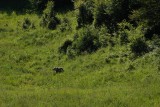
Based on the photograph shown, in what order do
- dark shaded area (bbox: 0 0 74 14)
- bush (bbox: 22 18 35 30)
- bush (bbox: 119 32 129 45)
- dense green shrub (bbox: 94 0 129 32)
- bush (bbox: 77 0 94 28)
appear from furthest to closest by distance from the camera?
dark shaded area (bbox: 0 0 74 14) → bush (bbox: 22 18 35 30) → bush (bbox: 77 0 94 28) → dense green shrub (bbox: 94 0 129 32) → bush (bbox: 119 32 129 45)

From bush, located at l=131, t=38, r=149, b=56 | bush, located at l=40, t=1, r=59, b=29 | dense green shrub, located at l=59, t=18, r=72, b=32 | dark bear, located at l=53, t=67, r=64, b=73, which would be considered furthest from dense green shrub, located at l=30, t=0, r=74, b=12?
bush, located at l=131, t=38, r=149, b=56

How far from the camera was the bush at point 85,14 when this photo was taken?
3984 cm

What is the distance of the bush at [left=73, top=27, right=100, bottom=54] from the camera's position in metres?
35.2

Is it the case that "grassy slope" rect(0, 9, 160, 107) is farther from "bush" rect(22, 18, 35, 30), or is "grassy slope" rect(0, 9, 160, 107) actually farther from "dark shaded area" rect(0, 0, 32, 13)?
"dark shaded area" rect(0, 0, 32, 13)

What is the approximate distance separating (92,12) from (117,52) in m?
7.75

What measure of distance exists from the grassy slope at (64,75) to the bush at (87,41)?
1079 millimetres

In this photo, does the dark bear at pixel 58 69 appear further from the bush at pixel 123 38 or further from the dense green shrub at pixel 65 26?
the dense green shrub at pixel 65 26

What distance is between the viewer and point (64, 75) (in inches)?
1233

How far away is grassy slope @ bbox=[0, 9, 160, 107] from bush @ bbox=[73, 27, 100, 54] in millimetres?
1079

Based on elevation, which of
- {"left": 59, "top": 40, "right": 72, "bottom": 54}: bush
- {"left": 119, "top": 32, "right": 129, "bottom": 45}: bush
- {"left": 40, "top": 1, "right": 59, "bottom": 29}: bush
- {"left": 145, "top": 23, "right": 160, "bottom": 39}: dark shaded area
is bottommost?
{"left": 59, "top": 40, "right": 72, "bottom": 54}: bush

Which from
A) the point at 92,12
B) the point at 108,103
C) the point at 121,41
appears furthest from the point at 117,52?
the point at 108,103

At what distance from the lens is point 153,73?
27.1 metres

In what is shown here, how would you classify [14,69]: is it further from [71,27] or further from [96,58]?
[71,27]

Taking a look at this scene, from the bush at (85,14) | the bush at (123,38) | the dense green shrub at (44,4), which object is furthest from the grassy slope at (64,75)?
the dense green shrub at (44,4)
